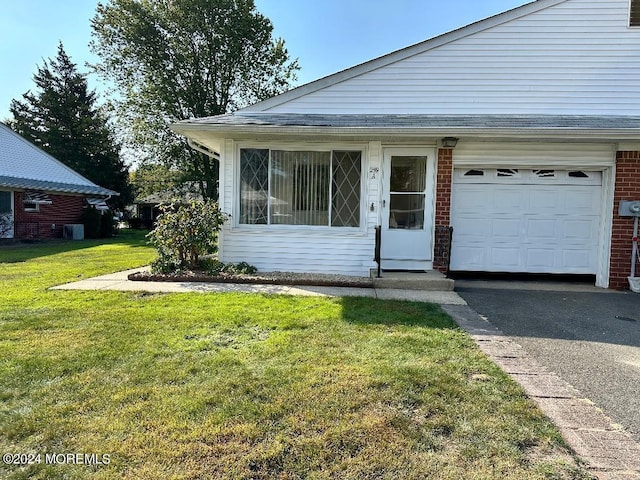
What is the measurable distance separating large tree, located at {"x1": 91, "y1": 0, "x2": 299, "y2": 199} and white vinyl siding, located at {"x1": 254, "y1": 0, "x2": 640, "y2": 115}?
1593cm

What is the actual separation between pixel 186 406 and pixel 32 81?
34.8 m

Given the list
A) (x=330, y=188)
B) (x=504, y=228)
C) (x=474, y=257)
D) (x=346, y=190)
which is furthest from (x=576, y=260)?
(x=330, y=188)

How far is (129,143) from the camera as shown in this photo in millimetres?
23672

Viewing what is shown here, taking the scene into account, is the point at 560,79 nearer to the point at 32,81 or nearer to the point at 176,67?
the point at 176,67

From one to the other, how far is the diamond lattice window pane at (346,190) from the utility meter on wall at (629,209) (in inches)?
184

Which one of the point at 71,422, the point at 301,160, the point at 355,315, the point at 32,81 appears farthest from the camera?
the point at 32,81

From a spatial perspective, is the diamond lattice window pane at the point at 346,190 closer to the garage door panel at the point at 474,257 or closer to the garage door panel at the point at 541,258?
the garage door panel at the point at 474,257

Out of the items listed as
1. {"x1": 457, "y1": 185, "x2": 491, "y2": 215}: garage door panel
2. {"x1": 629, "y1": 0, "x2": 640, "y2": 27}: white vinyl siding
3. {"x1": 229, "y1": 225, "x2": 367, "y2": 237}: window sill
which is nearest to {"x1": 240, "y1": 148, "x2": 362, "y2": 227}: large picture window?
{"x1": 229, "y1": 225, "x2": 367, "y2": 237}: window sill

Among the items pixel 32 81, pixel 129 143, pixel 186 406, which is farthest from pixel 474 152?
pixel 32 81

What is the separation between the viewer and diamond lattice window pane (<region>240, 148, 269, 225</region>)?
7.03 meters

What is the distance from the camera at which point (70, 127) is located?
25.9 m

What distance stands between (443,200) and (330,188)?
212 centimetres

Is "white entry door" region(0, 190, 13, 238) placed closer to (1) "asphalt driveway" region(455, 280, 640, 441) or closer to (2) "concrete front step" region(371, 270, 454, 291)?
(2) "concrete front step" region(371, 270, 454, 291)

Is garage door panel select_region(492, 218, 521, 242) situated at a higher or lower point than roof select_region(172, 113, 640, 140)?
lower
